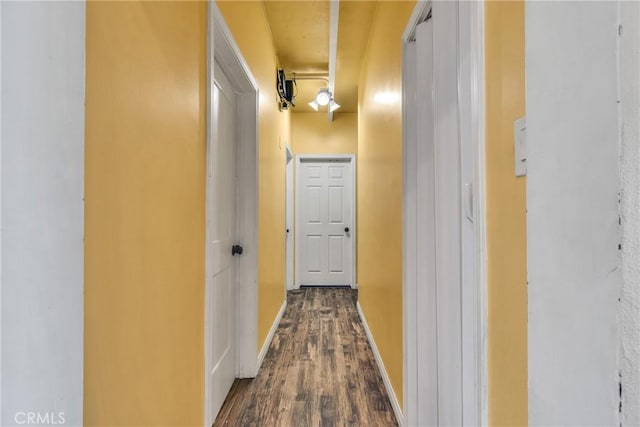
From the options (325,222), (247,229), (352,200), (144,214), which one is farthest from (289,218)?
(144,214)

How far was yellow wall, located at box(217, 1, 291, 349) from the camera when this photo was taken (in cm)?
189

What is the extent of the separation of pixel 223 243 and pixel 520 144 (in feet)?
5.16

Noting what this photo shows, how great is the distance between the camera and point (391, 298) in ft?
5.89

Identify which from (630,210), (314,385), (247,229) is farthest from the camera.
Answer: (247,229)

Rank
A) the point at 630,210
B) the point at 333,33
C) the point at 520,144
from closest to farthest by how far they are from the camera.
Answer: the point at 630,210
the point at 520,144
the point at 333,33

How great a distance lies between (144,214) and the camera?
0.84m

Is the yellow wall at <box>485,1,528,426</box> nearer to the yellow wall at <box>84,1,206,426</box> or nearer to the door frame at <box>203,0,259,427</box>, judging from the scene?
the yellow wall at <box>84,1,206,426</box>

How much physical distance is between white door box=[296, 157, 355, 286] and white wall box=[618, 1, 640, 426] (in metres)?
4.36

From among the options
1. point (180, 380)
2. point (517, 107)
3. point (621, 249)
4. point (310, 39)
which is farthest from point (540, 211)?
point (310, 39)

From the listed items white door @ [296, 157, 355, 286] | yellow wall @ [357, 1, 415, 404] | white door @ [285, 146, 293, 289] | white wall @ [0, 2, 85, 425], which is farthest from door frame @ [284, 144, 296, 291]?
white wall @ [0, 2, 85, 425]

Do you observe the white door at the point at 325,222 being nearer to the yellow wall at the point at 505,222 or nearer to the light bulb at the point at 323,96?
the light bulb at the point at 323,96

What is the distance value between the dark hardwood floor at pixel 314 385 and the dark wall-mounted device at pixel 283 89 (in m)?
2.35

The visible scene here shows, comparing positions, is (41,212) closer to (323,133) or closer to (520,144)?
(520,144)

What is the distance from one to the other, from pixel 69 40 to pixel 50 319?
41cm
